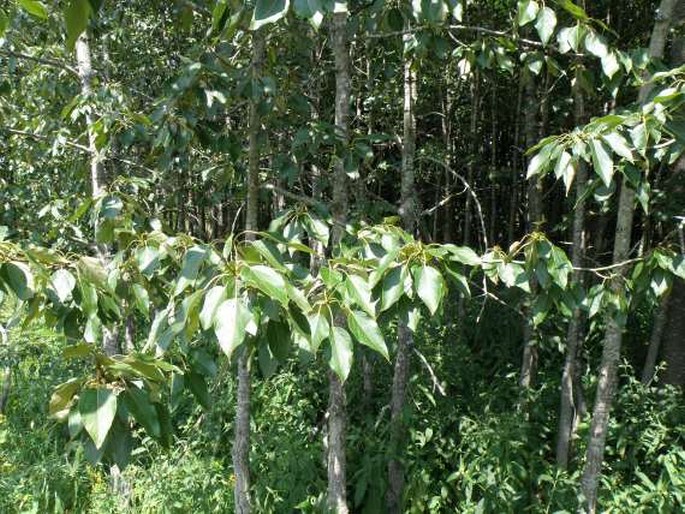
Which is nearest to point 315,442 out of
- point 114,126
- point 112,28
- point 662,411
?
point 662,411

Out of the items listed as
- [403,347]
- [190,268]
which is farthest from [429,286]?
[403,347]

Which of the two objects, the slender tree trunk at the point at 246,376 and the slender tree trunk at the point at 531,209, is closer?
the slender tree trunk at the point at 246,376

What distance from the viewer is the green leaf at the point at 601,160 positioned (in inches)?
57.5

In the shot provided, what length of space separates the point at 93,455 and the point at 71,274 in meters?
0.43

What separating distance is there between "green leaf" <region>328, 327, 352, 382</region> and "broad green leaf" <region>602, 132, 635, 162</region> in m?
0.78

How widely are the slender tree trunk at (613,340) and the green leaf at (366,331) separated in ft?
3.66

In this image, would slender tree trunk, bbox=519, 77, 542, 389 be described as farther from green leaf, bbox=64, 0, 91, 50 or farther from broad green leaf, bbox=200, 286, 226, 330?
green leaf, bbox=64, 0, 91, 50

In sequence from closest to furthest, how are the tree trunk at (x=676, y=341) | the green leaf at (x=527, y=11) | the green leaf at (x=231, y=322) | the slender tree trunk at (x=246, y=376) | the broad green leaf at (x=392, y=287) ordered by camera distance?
the green leaf at (x=231, y=322) → the broad green leaf at (x=392, y=287) → the green leaf at (x=527, y=11) → the slender tree trunk at (x=246, y=376) → the tree trunk at (x=676, y=341)

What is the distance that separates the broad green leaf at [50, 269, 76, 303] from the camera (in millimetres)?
1279

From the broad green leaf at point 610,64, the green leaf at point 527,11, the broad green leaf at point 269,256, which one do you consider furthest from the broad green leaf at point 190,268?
the broad green leaf at point 610,64

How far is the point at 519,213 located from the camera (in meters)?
4.90

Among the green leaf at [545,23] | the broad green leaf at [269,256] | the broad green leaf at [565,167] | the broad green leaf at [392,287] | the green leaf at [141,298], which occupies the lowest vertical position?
the green leaf at [141,298]

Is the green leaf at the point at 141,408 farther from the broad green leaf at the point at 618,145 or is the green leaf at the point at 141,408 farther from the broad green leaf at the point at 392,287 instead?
the broad green leaf at the point at 618,145

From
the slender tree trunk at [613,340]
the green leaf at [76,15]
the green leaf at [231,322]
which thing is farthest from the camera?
the slender tree trunk at [613,340]
